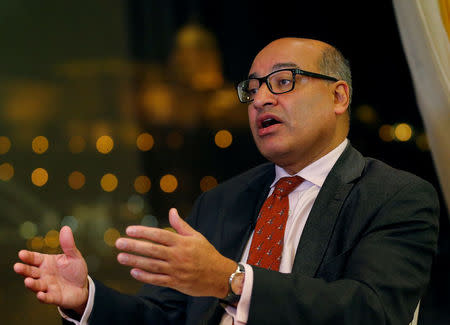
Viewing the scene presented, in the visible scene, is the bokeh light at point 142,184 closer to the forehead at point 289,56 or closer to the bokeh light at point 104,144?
the bokeh light at point 104,144

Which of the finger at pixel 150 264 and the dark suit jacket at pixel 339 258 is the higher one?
the finger at pixel 150 264

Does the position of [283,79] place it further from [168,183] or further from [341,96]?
[168,183]

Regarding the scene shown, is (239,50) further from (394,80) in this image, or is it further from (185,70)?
(394,80)

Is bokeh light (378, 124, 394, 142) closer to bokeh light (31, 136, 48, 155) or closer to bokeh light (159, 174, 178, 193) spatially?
bokeh light (159, 174, 178, 193)

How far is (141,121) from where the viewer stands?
444 cm

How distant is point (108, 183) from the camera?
436 centimetres

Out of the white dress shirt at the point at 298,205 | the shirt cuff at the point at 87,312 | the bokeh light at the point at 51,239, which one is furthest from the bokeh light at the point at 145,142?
the shirt cuff at the point at 87,312

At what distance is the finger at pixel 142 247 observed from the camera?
992mm

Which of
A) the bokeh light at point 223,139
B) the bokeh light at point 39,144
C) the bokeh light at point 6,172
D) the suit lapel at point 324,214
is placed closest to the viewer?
the suit lapel at point 324,214

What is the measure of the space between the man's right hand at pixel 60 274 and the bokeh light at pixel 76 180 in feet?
9.86

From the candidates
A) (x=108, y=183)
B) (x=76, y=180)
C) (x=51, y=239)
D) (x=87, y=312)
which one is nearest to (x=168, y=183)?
(x=108, y=183)

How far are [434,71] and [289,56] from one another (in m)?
0.57

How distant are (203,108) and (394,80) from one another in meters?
1.53

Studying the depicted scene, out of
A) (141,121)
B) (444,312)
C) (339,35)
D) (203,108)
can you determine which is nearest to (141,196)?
(141,121)
